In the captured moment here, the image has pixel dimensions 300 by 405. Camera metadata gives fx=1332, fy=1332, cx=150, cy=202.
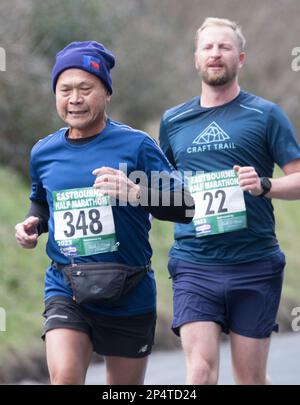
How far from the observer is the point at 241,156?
292 inches

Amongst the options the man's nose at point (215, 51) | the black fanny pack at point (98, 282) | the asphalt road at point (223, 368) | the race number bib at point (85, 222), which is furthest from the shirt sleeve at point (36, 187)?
the asphalt road at point (223, 368)

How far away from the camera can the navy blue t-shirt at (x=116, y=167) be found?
21.5 ft

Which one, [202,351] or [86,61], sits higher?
[86,61]

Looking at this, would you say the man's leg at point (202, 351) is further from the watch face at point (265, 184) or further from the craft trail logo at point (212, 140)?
the craft trail logo at point (212, 140)

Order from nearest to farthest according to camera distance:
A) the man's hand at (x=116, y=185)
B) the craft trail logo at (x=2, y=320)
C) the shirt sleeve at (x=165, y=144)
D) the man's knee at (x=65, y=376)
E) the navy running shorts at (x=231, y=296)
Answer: the man's hand at (x=116, y=185), the man's knee at (x=65, y=376), the navy running shorts at (x=231, y=296), the shirt sleeve at (x=165, y=144), the craft trail logo at (x=2, y=320)

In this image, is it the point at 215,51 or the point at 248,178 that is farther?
the point at 215,51

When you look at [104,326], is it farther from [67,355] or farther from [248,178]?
[248,178]

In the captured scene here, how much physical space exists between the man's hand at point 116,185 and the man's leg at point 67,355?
2.49 feet

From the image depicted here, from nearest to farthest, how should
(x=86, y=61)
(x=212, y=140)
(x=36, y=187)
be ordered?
1. (x=86, y=61)
2. (x=36, y=187)
3. (x=212, y=140)

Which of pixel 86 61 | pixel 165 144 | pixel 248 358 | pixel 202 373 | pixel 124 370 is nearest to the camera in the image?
pixel 86 61

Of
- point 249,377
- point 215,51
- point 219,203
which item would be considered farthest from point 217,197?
point 249,377

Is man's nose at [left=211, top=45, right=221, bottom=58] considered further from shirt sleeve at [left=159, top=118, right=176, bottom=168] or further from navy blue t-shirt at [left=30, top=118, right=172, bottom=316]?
navy blue t-shirt at [left=30, top=118, right=172, bottom=316]

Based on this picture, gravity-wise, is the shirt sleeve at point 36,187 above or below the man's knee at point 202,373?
above

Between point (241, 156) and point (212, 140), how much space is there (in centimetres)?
19
